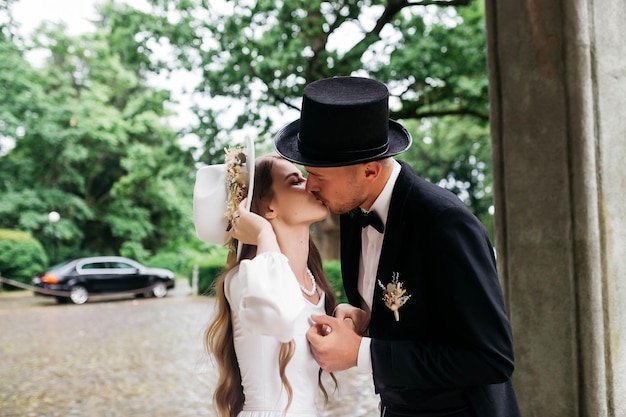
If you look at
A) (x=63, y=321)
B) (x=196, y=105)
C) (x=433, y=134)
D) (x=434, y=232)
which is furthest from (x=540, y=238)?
(x=433, y=134)

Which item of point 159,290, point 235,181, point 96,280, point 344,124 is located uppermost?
point 344,124

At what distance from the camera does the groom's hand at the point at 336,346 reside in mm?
1619

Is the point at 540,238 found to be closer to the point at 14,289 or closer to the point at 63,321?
the point at 63,321

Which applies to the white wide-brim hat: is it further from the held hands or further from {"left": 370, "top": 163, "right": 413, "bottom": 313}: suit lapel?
{"left": 370, "top": 163, "right": 413, "bottom": 313}: suit lapel

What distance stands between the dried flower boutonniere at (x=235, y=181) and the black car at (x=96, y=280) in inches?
683

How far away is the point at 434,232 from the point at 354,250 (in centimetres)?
43

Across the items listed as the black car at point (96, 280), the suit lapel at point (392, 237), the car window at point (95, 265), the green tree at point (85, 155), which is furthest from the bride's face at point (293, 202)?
the green tree at point (85, 155)

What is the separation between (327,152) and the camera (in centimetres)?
160

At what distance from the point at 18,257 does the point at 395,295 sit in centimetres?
2292

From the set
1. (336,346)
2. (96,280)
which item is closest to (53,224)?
(96,280)

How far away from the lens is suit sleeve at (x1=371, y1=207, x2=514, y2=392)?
4.86 feet

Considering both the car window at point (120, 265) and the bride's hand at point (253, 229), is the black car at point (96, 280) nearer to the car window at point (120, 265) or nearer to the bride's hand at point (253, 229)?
the car window at point (120, 265)

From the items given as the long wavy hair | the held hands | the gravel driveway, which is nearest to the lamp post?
the gravel driveway

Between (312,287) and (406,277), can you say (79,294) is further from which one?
(406,277)
